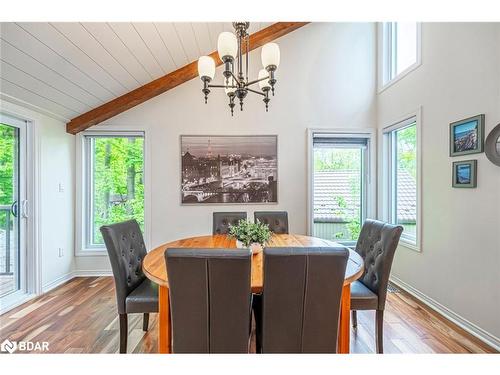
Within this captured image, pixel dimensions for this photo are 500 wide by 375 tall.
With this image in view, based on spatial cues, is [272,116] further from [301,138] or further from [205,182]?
[205,182]

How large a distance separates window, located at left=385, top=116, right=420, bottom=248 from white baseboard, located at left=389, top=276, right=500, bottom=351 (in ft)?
1.78

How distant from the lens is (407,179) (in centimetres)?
324

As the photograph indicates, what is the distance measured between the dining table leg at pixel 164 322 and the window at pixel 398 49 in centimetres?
345

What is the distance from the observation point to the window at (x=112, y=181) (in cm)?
366

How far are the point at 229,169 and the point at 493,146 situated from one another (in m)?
2.73

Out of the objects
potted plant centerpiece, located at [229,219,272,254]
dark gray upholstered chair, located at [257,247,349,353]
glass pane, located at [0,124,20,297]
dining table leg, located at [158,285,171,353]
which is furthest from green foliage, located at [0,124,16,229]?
dark gray upholstered chair, located at [257,247,349,353]

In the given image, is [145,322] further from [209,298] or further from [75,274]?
[75,274]

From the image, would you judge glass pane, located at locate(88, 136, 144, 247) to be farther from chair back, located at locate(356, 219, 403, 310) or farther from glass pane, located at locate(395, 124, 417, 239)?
glass pane, located at locate(395, 124, 417, 239)

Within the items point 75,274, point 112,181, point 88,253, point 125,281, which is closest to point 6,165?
point 112,181

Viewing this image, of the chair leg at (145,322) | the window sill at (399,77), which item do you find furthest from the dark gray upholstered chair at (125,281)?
the window sill at (399,77)

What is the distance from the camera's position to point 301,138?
12.1ft

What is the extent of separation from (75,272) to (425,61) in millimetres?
5132
